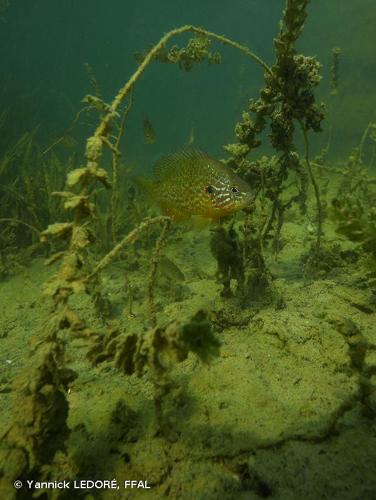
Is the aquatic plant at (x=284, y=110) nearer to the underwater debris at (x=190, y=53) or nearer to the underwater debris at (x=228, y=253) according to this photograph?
the underwater debris at (x=228, y=253)

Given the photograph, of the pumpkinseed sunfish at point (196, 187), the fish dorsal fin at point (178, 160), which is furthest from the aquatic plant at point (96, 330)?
the fish dorsal fin at point (178, 160)

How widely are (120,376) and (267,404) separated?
1052 mm

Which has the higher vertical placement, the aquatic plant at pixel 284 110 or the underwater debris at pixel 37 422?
the aquatic plant at pixel 284 110

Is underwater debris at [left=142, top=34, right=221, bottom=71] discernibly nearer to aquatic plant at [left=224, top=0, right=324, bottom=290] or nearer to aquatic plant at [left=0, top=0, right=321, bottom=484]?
aquatic plant at [left=224, top=0, right=324, bottom=290]

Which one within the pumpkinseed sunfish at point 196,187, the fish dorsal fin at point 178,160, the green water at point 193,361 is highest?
the fish dorsal fin at point 178,160

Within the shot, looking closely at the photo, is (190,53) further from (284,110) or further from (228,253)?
(228,253)

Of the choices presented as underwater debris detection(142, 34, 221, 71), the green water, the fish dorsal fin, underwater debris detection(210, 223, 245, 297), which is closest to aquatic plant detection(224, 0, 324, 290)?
the green water

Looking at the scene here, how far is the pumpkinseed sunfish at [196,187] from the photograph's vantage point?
2.57 meters

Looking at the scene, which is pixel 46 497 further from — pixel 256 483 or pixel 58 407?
pixel 256 483

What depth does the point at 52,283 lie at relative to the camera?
1.69m

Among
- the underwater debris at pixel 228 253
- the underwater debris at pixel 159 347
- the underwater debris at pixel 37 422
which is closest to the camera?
the underwater debris at pixel 159 347

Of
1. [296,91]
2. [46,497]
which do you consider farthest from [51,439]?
[296,91]

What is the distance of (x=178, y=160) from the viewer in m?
2.67

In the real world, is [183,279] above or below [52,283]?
below
